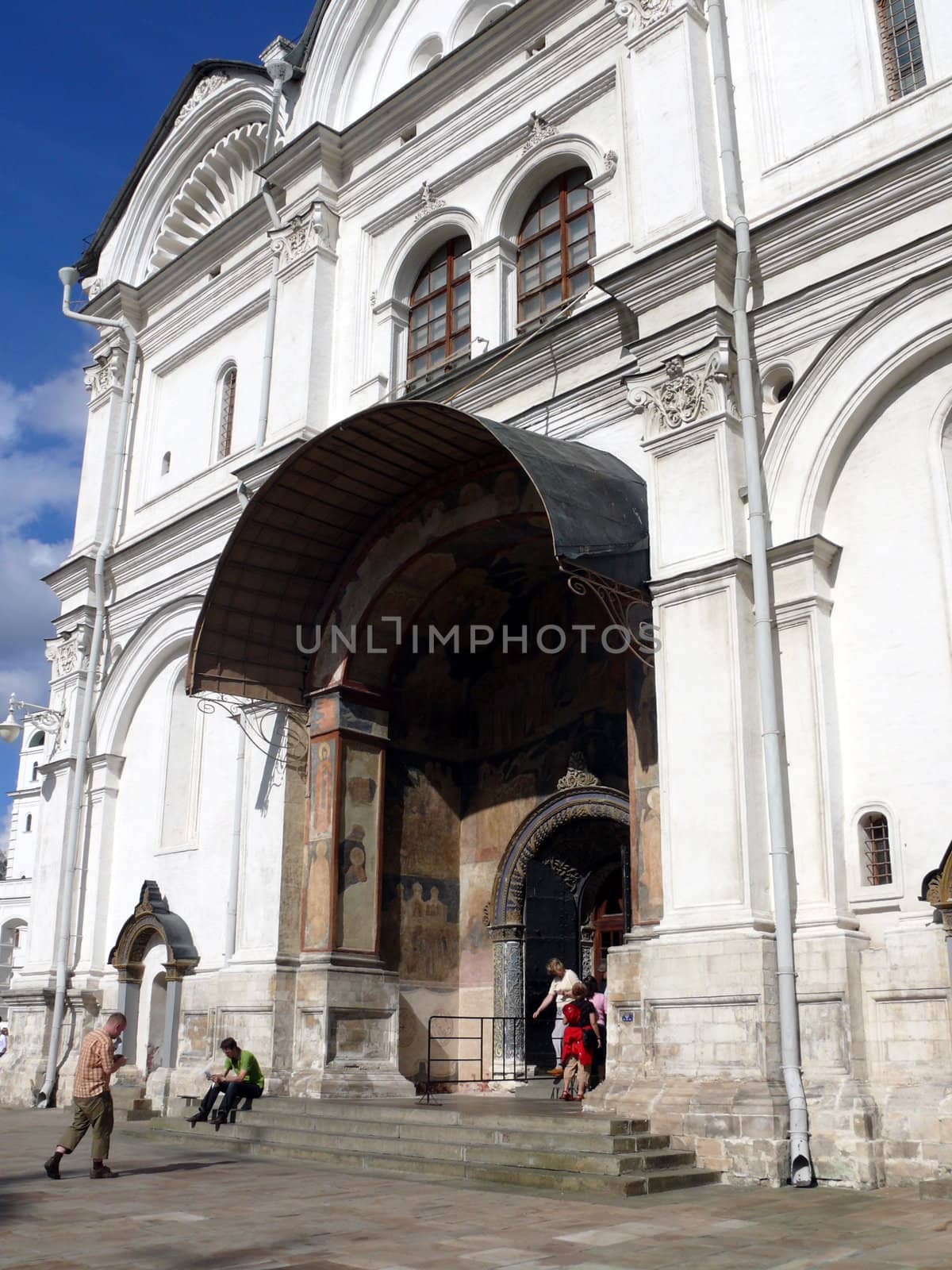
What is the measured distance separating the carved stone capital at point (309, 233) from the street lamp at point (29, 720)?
7.87 meters

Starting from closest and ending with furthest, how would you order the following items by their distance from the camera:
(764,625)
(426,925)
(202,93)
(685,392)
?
(764,625) < (685,392) < (426,925) < (202,93)

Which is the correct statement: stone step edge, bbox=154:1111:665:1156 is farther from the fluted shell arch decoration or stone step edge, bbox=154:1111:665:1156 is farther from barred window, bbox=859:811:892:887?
the fluted shell arch decoration

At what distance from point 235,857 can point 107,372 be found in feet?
32.8

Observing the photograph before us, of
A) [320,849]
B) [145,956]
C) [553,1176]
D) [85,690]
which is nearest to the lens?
[553,1176]

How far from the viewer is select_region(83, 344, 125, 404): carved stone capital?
2170 centimetres

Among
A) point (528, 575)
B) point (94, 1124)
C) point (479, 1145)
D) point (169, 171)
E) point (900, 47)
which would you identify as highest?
point (169, 171)

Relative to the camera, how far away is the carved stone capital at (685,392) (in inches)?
462

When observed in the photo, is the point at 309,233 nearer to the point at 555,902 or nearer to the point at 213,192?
the point at 213,192

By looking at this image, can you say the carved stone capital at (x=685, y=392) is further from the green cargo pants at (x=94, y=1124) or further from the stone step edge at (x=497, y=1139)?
the green cargo pants at (x=94, y=1124)

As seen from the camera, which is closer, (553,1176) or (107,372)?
(553,1176)

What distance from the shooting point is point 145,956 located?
57.1 ft

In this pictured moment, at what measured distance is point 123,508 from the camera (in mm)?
20938

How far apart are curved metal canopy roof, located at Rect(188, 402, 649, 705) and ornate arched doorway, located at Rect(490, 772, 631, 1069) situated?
11.3ft

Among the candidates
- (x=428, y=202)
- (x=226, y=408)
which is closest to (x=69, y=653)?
(x=226, y=408)
